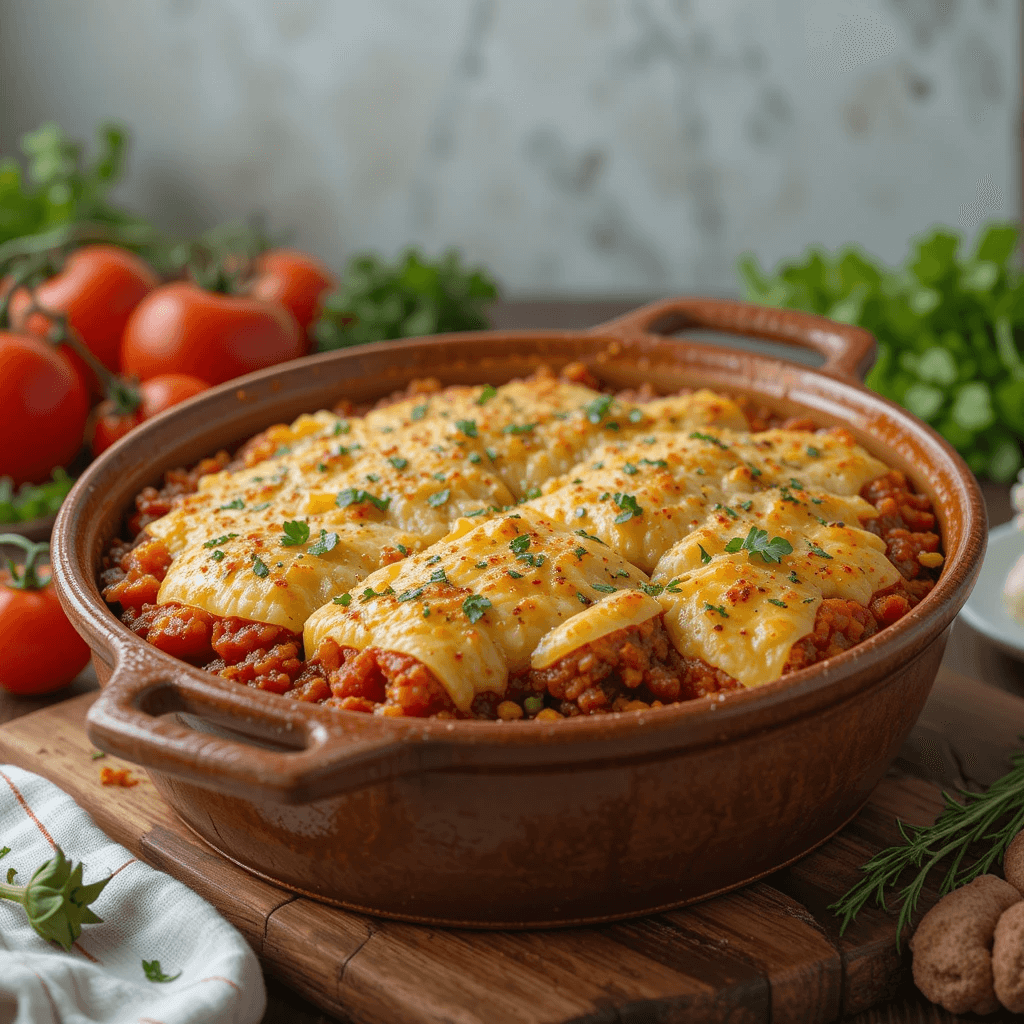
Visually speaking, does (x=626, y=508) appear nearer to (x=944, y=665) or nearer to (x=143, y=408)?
(x=944, y=665)

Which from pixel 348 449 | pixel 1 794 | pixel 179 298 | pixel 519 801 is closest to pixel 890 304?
pixel 348 449

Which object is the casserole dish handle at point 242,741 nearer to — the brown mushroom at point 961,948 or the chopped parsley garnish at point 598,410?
the brown mushroom at point 961,948

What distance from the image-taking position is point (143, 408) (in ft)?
12.0

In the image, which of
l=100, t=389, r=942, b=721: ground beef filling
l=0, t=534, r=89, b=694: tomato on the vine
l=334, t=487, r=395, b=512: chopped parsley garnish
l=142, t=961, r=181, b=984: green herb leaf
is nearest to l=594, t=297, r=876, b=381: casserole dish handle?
l=100, t=389, r=942, b=721: ground beef filling

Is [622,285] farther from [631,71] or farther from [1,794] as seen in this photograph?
[1,794]

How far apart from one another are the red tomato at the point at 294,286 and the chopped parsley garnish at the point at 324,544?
2.45 meters

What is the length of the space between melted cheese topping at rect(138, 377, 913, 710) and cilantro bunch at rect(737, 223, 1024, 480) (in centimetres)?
105

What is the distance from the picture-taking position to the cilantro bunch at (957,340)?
3598mm

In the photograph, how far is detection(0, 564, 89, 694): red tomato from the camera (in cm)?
262

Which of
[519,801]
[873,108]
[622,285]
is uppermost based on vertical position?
[873,108]

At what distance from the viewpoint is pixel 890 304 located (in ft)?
12.5

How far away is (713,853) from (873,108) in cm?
450

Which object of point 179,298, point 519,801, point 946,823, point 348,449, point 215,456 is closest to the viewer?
point 519,801

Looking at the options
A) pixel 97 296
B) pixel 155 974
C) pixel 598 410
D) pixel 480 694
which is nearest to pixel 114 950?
pixel 155 974
